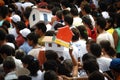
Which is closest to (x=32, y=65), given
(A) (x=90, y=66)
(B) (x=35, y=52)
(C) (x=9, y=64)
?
(C) (x=9, y=64)

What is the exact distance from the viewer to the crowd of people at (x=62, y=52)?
25.8 ft

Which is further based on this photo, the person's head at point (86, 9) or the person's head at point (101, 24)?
the person's head at point (86, 9)

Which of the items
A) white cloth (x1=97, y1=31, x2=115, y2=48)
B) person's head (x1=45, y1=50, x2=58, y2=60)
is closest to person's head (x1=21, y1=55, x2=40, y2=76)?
person's head (x1=45, y1=50, x2=58, y2=60)

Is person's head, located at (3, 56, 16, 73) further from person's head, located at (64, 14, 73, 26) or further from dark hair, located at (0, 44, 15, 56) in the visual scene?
person's head, located at (64, 14, 73, 26)

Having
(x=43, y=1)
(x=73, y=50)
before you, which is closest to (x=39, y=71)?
(x=73, y=50)

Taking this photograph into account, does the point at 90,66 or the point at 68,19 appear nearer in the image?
the point at 90,66

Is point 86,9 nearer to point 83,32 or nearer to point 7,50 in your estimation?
point 83,32

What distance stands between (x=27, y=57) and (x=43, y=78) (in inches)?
23.3

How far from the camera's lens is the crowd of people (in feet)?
25.8

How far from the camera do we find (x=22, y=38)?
10531 millimetres

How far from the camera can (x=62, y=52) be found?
28.8ft

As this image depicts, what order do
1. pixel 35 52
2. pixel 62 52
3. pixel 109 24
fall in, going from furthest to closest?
pixel 109 24 → pixel 35 52 → pixel 62 52

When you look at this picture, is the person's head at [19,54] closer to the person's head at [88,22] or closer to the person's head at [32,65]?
the person's head at [32,65]

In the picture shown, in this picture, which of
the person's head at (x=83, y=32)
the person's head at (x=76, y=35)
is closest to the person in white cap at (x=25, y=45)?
the person's head at (x=76, y=35)
